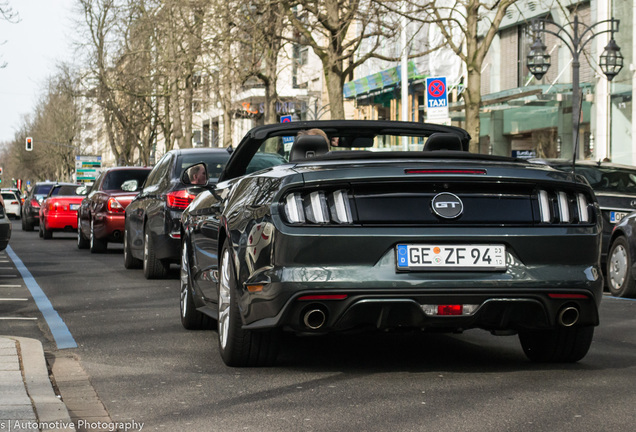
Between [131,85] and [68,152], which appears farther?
[68,152]

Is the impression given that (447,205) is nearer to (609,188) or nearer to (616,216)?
(616,216)

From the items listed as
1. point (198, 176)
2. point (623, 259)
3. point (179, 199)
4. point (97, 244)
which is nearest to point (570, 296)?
point (198, 176)

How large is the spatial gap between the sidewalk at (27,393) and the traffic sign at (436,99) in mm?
18254

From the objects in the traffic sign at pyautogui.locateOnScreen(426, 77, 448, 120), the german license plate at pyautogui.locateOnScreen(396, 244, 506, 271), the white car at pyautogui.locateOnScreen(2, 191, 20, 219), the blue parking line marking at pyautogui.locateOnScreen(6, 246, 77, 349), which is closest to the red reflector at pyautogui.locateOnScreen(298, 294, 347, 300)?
the german license plate at pyautogui.locateOnScreen(396, 244, 506, 271)

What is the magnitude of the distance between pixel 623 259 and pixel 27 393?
8641mm

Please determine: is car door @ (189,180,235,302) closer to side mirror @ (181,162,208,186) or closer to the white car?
side mirror @ (181,162,208,186)

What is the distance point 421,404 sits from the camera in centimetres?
575

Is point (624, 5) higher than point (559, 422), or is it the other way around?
point (624, 5)

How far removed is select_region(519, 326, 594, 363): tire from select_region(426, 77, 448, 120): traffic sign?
18.2 metres

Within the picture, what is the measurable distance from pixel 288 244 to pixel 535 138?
3015 centimetres

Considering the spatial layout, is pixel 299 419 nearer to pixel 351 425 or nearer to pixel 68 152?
pixel 351 425

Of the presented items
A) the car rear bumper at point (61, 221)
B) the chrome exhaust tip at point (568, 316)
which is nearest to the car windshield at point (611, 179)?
the chrome exhaust tip at point (568, 316)

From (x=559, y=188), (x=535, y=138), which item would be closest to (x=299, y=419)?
(x=559, y=188)

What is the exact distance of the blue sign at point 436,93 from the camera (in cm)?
2533
